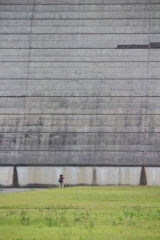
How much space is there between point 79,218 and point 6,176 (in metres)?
17.4

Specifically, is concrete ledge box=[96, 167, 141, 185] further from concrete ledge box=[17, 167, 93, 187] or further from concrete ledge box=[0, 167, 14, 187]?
concrete ledge box=[0, 167, 14, 187]

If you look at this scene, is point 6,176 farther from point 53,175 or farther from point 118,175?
point 118,175

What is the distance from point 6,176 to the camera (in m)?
32.4

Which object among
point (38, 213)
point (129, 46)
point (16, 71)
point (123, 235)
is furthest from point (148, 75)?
point (123, 235)

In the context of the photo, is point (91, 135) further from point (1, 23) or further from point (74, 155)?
point (1, 23)

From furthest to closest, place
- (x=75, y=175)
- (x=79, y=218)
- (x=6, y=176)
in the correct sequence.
Answer: (x=75, y=175), (x=6, y=176), (x=79, y=218)

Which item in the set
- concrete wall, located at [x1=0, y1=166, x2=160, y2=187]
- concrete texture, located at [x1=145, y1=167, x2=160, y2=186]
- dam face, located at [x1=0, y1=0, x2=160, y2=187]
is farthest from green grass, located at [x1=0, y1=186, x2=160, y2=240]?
dam face, located at [x1=0, y1=0, x2=160, y2=187]

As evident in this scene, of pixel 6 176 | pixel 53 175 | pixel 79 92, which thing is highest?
pixel 79 92

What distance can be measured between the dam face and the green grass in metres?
9.40

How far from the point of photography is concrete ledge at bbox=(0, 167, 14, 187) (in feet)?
105

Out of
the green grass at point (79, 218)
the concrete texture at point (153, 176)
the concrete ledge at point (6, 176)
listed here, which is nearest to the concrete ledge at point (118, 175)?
the concrete texture at point (153, 176)

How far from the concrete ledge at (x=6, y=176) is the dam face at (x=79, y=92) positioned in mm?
46

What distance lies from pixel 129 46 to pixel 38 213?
1916 centimetres

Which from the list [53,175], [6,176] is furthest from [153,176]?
[6,176]
